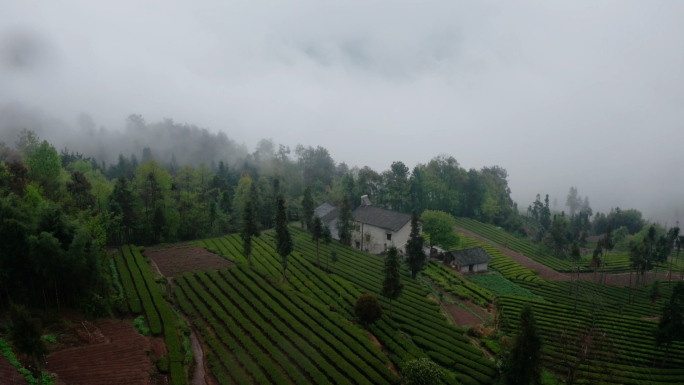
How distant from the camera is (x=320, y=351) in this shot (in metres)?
29.4

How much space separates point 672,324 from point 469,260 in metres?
30.0

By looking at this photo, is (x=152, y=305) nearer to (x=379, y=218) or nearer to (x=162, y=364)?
(x=162, y=364)

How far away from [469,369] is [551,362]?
8535mm

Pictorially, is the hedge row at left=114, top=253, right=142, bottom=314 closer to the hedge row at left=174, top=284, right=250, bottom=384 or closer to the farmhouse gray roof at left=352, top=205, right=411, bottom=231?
the hedge row at left=174, top=284, right=250, bottom=384

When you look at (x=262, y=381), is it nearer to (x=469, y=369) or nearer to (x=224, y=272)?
(x=469, y=369)

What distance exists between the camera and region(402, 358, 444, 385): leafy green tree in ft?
80.3

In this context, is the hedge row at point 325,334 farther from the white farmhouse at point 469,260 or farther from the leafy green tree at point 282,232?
the white farmhouse at point 469,260

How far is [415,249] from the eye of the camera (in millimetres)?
49156

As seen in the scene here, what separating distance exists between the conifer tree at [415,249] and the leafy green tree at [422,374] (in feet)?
79.8

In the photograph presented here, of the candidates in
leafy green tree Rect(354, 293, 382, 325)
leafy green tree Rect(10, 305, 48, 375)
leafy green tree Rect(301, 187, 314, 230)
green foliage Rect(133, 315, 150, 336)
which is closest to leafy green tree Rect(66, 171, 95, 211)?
green foliage Rect(133, 315, 150, 336)

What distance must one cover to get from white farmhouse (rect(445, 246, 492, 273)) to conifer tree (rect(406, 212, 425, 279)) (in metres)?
15.2

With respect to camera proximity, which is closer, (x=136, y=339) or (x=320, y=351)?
(x=136, y=339)

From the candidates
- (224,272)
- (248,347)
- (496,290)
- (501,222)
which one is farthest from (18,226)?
(501,222)

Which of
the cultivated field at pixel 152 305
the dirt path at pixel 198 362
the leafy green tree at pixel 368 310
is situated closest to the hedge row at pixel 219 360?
the dirt path at pixel 198 362
